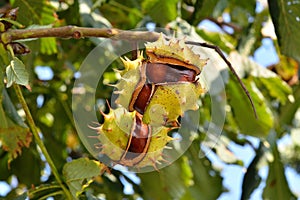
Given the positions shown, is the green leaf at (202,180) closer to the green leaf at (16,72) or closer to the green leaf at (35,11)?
the green leaf at (35,11)

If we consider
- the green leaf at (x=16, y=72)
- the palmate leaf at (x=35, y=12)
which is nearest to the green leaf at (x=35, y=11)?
the palmate leaf at (x=35, y=12)

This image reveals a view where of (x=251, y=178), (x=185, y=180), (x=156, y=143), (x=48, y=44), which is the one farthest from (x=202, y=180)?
(x=156, y=143)

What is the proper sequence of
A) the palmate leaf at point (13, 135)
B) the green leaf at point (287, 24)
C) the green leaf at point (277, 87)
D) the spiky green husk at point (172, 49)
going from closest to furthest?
the spiky green husk at point (172, 49)
the palmate leaf at point (13, 135)
the green leaf at point (287, 24)
the green leaf at point (277, 87)

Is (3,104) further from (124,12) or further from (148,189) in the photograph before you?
(124,12)

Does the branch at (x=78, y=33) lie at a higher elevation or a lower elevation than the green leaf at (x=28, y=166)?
higher

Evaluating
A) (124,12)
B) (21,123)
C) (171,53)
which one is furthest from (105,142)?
(124,12)

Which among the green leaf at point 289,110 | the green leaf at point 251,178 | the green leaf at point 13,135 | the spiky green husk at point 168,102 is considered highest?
the spiky green husk at point 168,102

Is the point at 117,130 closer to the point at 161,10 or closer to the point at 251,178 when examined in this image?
the point at 161,10

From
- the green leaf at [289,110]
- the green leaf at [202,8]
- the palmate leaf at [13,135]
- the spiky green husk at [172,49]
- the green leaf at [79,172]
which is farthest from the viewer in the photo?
the green leaf at [289,110]
